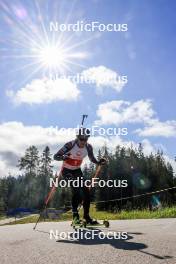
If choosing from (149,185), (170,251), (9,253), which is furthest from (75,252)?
(149,185)

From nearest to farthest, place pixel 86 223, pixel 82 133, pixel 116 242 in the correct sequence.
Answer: pixel 116 242 < pixel 86 223 < pixel 82 133

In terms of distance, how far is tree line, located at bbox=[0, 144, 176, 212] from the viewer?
264 ft

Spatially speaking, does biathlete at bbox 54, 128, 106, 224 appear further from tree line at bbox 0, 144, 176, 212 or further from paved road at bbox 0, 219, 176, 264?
tree line at bbox 0, 144, 176, 212

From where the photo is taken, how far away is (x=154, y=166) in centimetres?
9256

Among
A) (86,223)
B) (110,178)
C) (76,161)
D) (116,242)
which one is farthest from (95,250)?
(110,178)

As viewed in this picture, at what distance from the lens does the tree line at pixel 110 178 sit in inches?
3164

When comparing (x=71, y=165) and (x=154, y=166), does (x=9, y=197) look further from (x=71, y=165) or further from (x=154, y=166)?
(x=71, y=165)

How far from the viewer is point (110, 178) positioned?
274 ft

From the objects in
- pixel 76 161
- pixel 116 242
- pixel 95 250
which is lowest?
pixel 95 250

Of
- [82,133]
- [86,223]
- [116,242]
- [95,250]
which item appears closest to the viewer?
[95,250]

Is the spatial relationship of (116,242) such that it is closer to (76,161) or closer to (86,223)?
(86,223)

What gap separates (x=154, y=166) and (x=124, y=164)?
9772mm

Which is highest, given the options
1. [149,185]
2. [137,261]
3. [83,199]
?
[149,185]

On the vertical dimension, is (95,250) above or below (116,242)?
below
